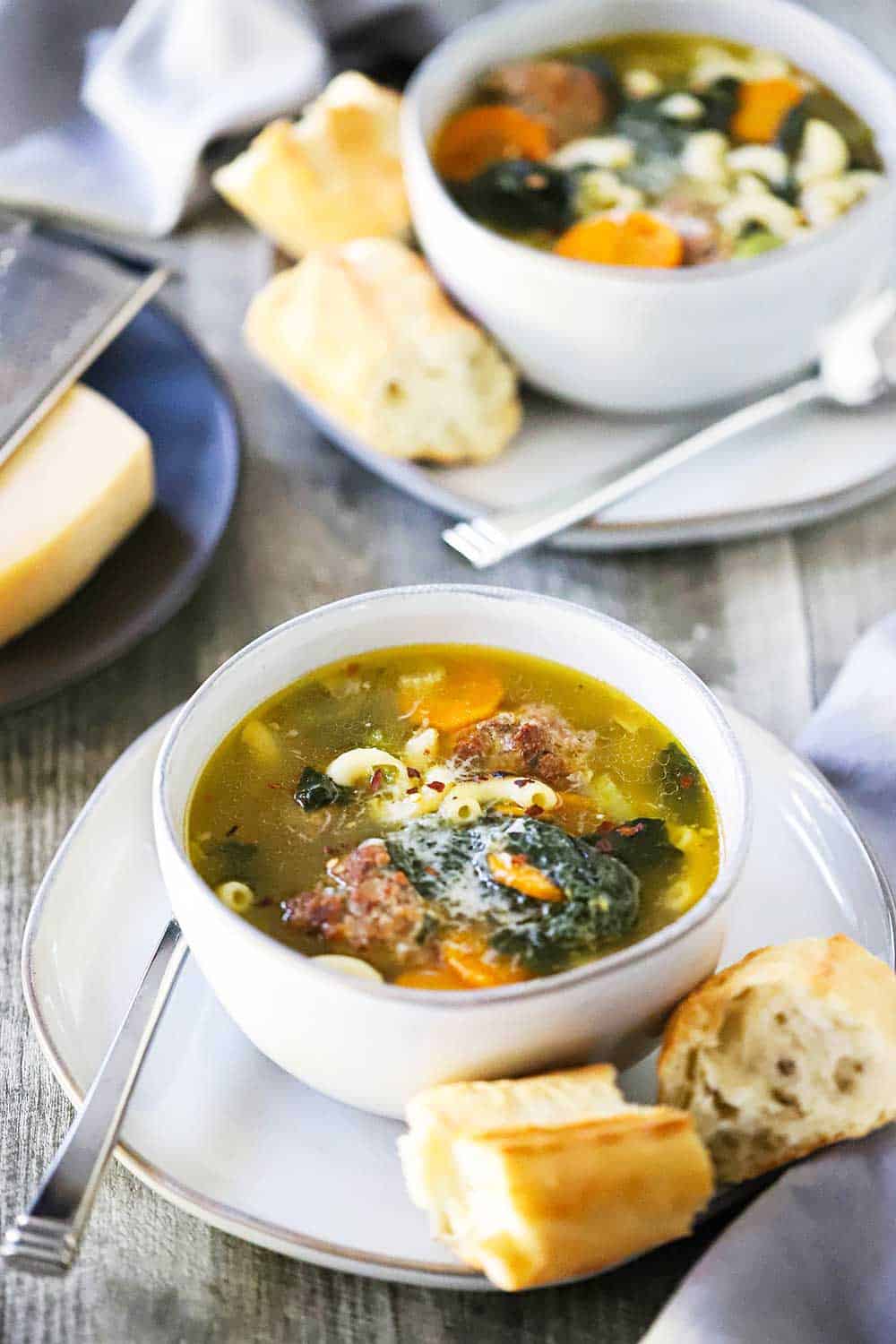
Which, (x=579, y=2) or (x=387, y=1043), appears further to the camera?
(x=579, y=2)

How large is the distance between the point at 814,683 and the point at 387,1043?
116 centimetres

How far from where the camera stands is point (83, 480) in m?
2.15

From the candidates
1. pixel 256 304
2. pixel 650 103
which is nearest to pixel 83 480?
pixel 256 304

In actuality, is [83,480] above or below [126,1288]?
above

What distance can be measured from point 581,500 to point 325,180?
78cm

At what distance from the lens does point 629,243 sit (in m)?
2.44

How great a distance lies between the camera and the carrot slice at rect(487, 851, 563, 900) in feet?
4.69

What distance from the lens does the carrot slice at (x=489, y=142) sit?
2664mm

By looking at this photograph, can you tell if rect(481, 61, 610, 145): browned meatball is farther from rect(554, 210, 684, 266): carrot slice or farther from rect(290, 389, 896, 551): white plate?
rect(290, 389, 896, 551): white plate

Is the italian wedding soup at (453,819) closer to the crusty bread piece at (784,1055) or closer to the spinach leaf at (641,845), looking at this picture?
the spinach leaf at (641,845)

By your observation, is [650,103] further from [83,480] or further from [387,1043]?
[387,1043]

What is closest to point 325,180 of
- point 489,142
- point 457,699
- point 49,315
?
point 489,142

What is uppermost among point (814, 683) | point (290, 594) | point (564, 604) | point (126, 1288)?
point (564, 604)

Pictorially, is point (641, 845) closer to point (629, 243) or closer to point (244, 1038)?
point (244, 1038)
